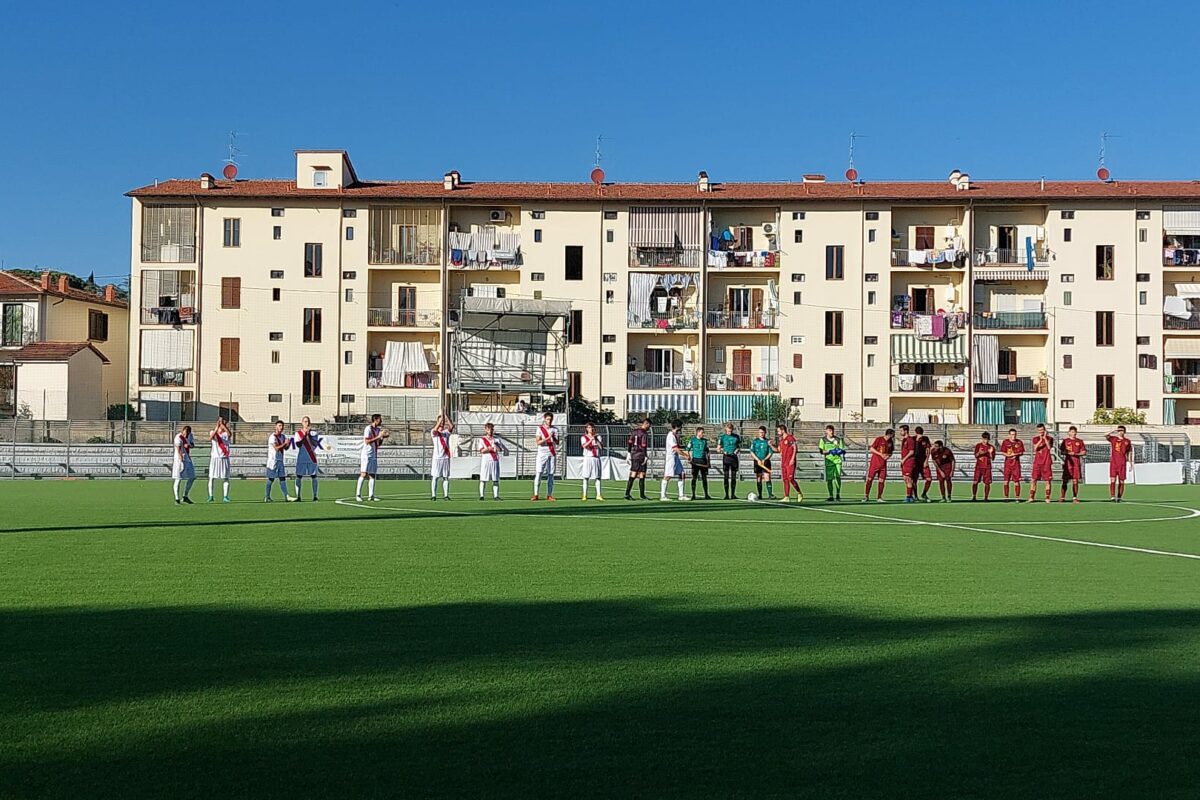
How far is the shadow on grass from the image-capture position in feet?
19.0

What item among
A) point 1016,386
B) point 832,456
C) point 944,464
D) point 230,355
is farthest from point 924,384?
point 832,456

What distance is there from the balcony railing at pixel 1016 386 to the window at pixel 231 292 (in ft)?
140

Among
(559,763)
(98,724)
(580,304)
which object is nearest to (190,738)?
(98,724)

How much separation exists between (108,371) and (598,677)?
79739 millimetres

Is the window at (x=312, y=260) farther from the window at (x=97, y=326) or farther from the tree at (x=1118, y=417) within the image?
the tree at (x=1118, y=417)

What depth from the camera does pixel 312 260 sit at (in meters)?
76.9

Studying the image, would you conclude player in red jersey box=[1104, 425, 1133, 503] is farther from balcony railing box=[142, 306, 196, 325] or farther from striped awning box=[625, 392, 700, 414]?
balcony railing box=[142, 306, 196, 325]

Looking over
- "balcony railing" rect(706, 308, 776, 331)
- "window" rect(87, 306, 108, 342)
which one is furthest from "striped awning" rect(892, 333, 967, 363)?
"window" rect(87, 306, 108, 342)

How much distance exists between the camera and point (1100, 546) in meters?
18.7

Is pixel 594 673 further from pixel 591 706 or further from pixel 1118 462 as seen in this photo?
pixel 1118 462

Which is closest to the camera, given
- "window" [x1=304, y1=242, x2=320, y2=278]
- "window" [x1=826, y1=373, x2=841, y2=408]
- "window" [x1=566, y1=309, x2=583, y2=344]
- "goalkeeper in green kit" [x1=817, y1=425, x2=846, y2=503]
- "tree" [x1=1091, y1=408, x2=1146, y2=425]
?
"goalkeeper in green kit" [x1=817, y1=425, x2=846, y2=503]

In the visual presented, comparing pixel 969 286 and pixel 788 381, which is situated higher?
pixel 969 286

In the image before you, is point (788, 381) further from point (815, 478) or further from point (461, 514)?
point (461, 514)

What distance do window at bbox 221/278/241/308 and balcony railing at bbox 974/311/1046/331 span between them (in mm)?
42480
